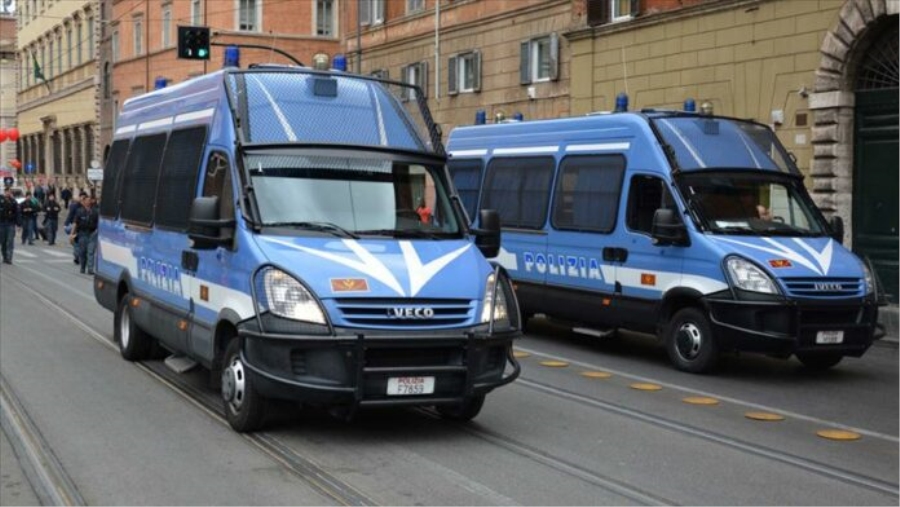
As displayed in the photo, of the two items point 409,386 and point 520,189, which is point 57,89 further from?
point 409,386

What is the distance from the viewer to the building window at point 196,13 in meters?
48.8

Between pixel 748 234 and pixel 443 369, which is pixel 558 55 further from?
pixel 443 369

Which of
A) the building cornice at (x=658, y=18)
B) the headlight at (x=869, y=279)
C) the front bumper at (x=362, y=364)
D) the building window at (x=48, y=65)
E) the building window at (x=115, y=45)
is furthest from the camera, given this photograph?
the building window at (x=48, y=65)

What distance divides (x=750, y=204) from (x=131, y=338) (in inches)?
263

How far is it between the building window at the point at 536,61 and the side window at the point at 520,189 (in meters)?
12.9

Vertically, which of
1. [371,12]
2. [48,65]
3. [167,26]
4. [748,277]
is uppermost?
[48,65]

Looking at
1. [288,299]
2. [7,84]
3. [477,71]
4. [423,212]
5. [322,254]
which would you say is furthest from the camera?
[7,84]

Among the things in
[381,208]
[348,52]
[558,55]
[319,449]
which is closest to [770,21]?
[558,55]

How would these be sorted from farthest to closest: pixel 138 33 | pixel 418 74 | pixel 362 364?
pixel 138 33
pixel 418 74
pixel 362 364

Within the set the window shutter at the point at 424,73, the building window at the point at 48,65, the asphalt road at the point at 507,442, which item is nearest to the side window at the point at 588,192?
the asphalt road at the point at 507,442

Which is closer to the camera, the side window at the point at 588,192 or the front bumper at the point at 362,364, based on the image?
the front bumper at the point at 362,364

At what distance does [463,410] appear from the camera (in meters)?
8.00

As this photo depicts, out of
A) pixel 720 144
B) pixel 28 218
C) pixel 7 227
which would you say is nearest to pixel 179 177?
pixel 720 144

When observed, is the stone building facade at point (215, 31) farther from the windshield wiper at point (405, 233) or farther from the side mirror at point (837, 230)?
the windshield wiper at point (405, 233)
